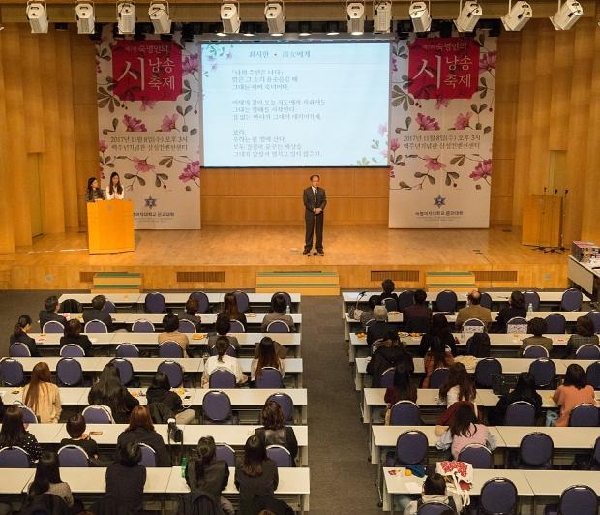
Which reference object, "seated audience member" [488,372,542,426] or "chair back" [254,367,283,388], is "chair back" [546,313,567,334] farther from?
"chair back" [254,367,283,388]

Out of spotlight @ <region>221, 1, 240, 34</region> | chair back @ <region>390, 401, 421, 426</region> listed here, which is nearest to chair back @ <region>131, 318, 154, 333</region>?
chair back @ <region>390, 401, 421, 426</region>

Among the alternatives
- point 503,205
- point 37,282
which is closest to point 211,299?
point 37,282

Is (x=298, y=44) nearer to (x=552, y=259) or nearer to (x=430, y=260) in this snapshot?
(x=430, y=260)

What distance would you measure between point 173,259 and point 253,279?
148cm

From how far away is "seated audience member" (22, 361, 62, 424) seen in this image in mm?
8172

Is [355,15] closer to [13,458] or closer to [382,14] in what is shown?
[382,14]

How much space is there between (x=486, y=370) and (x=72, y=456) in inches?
171

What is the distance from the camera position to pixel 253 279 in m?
15.2

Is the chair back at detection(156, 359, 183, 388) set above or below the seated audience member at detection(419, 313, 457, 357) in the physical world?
below

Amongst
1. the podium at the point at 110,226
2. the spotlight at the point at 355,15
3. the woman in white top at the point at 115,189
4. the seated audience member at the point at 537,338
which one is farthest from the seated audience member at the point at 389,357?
the woman in white top at the point at 115,189

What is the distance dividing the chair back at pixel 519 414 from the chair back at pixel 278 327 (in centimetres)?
334

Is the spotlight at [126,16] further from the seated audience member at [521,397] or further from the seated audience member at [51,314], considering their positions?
the seated audience member at [521,397]

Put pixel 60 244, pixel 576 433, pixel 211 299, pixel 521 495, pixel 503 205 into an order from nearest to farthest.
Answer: pixel 521 495 < pixel 576 433 < pixel 211 299 < pixel 60 244 < pixel 503 205

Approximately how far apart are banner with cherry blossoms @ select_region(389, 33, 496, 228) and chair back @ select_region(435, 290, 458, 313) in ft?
21.4
